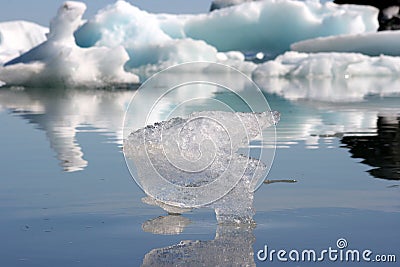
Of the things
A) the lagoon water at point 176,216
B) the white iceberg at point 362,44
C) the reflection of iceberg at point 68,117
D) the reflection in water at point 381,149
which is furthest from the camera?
the white iceberg at point 362,44

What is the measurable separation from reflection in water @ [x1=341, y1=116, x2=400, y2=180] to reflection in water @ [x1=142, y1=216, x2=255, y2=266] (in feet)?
6.27

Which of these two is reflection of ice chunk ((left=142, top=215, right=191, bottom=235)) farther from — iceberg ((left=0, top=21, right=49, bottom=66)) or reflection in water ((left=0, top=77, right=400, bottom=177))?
iceberg ((left=0, top=21, right=49, bottom=66))

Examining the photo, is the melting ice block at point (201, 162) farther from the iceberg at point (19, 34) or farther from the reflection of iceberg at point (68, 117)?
the iceberg at point (19, 34)

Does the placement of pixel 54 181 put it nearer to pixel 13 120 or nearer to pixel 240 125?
pixel 240 125

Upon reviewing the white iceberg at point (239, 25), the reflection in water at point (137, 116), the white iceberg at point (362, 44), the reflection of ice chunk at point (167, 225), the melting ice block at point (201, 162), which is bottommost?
the reflection in water at point (137, 116)

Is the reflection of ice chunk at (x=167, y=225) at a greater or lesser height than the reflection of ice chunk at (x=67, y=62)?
lesser

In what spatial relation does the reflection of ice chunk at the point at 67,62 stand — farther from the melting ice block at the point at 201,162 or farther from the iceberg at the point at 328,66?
the melting ice block at the point at 201,162

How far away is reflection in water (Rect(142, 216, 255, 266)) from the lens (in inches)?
119

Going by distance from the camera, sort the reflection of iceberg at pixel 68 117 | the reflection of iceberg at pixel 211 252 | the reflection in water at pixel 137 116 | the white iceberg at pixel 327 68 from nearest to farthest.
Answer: the reflection of iceberg at pixel 211 252, the reflection in water at pixel 137 116, the reflection of iceberg at pixel 68 117, the white iceberg at pixel 327 68

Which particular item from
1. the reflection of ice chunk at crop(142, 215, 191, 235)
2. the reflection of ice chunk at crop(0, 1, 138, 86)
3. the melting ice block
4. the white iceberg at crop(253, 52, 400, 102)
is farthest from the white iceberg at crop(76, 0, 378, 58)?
the reflection of ice chunk at crop(142, 215, 191, 235)

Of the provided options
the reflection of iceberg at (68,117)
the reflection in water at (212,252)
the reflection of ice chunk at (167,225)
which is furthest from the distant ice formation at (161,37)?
the reflection in water at (212,252)

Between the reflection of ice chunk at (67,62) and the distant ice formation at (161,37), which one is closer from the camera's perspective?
the reflection of ice chunk at (67,62)

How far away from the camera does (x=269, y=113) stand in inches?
160

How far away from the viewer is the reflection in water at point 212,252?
3020 millimetres
